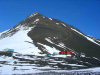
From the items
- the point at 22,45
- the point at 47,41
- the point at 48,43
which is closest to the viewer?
the point at 22,45

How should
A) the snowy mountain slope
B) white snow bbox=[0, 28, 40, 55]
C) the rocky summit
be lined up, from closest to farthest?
white snow bbox=[0, 28, 40, 55]
the rocky summit
the snowy mountain slope

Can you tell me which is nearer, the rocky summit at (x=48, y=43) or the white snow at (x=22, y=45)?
the white snow at (x=22, y=45)

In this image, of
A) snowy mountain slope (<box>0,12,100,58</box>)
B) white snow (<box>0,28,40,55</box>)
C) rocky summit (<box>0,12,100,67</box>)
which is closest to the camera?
white snow (<box>0,28,40,55</box>)

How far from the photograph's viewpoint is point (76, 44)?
162 meters

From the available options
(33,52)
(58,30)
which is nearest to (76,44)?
(58,30)

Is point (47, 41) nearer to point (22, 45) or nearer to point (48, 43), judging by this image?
point (48, 43)

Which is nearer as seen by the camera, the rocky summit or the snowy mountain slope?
the rocky summit

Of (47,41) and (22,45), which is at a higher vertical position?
(47,41)

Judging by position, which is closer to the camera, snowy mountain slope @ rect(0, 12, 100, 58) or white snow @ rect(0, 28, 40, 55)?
white snow @ rect(0, 28, 40, 55)

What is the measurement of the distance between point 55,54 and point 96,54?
35.0 meters

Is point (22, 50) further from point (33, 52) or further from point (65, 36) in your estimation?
point (65, 36)

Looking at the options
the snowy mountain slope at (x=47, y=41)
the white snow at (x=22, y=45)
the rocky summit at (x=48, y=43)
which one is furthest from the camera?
the snowy mountain slope at (x=47, y=41)

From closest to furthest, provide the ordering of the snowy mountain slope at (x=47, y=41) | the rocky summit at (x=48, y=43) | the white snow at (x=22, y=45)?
the white snow at (x=22, y=45)
the rocky summit at (x=48, y=43)
the snowy mountain slope at (x=47, y=41)

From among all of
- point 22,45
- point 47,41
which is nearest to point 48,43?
point 47,41
